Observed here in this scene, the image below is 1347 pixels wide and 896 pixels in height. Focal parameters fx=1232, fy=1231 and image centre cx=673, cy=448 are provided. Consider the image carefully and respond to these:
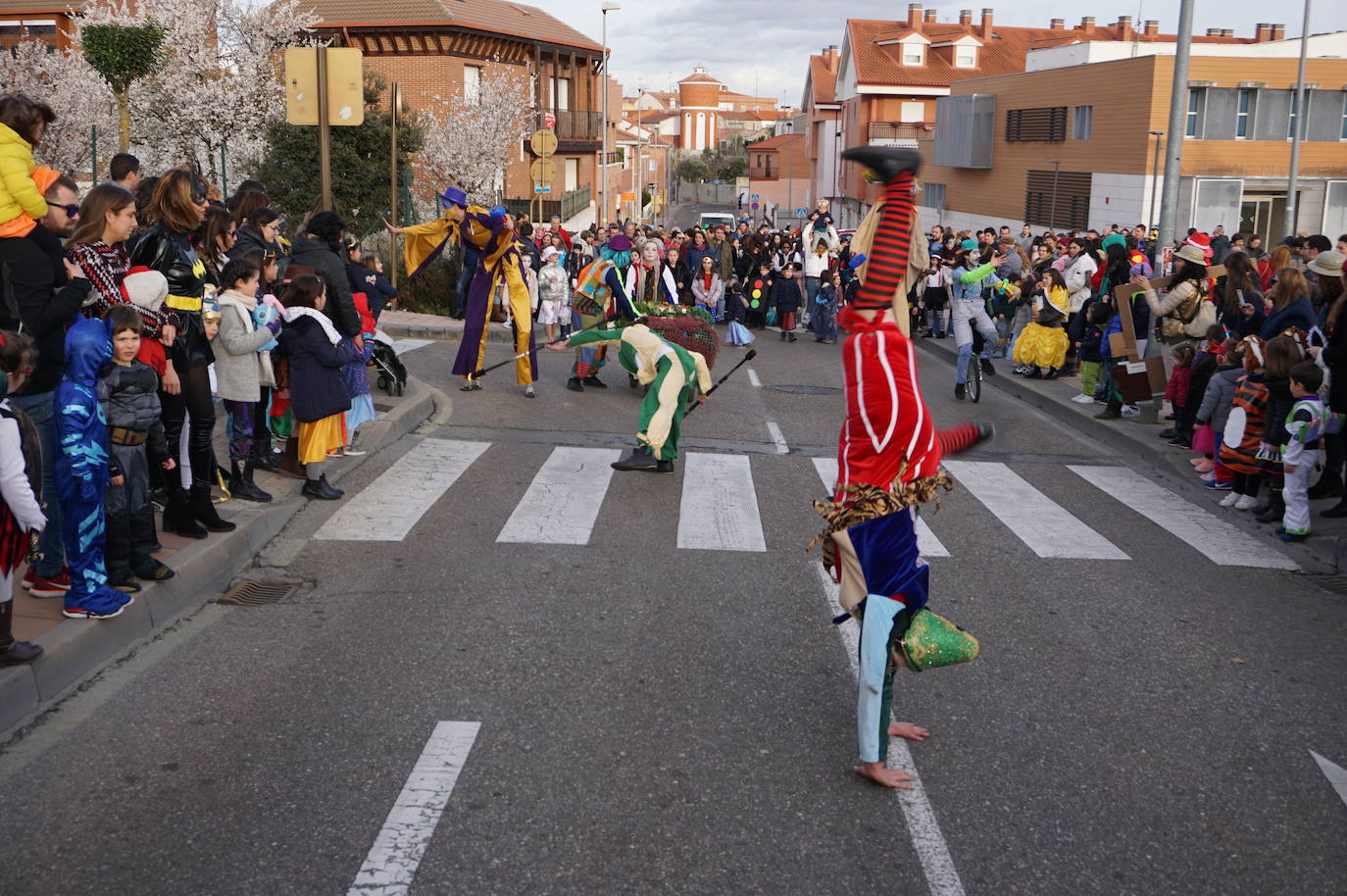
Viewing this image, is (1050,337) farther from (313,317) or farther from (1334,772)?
(1334,772)

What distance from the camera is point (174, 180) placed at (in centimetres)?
756

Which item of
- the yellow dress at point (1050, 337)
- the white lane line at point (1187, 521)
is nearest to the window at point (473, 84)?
the yellow dress at point (1050, 337)

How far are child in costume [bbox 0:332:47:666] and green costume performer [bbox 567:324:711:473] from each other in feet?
18.8

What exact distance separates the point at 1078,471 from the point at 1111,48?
4296cm

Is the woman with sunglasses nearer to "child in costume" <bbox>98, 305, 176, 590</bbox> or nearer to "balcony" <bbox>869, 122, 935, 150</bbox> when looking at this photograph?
"child in costume" <bbox>98, 305, 176, 590</bbox>

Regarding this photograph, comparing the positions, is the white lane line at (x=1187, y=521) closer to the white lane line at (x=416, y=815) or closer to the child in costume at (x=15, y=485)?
the white lane line at (x=416, y=815)

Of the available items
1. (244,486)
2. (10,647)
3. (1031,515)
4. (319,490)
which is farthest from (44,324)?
(1031,515)

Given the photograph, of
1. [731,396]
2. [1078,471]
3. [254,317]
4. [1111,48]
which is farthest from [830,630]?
[1111,48]

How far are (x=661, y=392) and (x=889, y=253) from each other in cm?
586

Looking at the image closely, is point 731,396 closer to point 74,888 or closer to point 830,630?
point 830,630

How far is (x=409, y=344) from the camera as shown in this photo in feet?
61.2

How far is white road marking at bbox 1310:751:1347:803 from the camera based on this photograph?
502 centimetres

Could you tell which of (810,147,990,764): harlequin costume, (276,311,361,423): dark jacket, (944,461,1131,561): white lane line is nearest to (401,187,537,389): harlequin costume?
(276,311,361,423): dark jacket

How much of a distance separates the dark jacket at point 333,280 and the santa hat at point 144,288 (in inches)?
107
